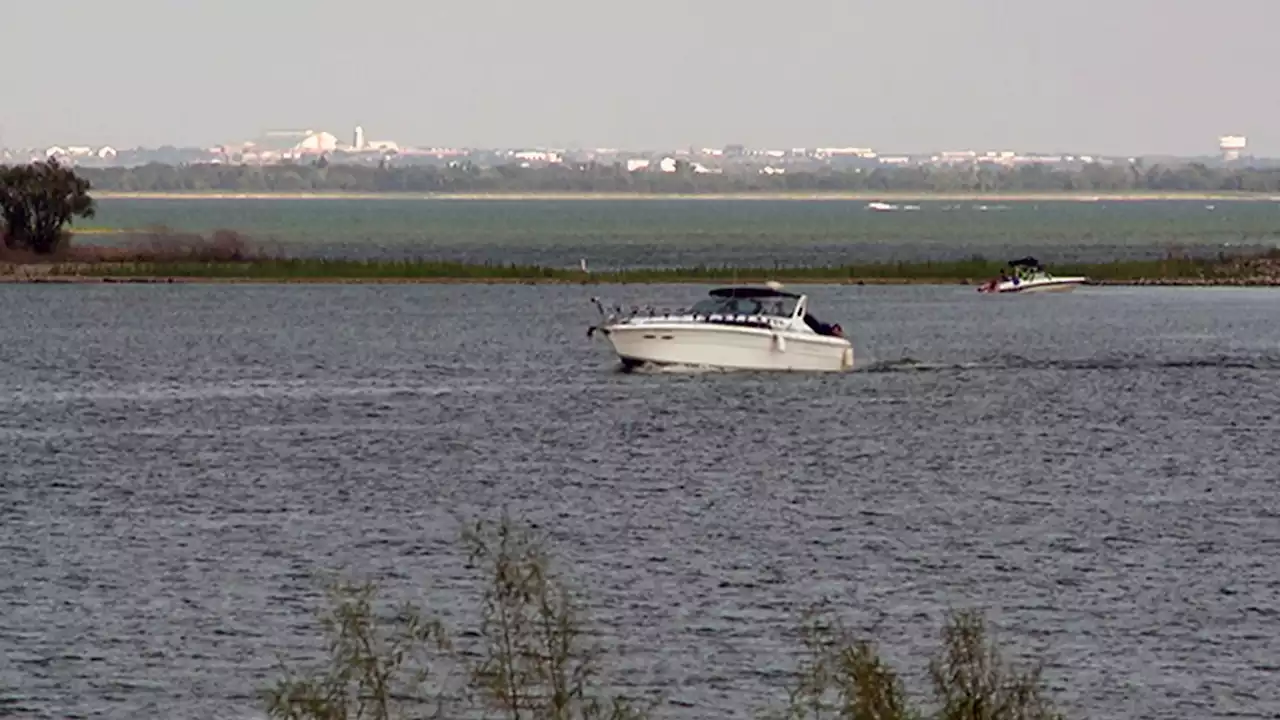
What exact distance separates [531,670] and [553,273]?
363ft

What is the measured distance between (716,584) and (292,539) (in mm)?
8490

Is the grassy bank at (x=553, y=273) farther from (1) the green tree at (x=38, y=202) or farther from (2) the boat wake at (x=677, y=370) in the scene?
(2) the boat wake at (x=677, y=370)

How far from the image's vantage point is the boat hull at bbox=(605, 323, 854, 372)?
242 feet

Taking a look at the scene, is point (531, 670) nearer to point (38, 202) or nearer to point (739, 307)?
point (739, 307)

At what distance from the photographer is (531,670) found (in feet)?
85.3

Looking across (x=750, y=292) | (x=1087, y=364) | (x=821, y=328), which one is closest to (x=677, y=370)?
(x=750, y=292)

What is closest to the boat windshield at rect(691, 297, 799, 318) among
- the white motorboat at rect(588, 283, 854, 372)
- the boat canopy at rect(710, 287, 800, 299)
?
the white motorboat at rect(588, 283, 854, 372)

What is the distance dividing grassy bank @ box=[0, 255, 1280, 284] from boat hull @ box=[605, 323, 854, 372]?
174 ft

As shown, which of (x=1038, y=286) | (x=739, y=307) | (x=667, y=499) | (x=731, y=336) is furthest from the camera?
(x=1038, y=286)

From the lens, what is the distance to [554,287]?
13325 cm

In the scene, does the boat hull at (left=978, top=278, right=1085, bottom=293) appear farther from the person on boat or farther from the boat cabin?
the boat cabin

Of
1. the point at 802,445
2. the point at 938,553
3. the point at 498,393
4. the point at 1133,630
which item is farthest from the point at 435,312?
the point at 1133,630

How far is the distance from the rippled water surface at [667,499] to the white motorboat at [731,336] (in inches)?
31.6

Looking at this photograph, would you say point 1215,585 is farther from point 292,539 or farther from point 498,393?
point 498,393
